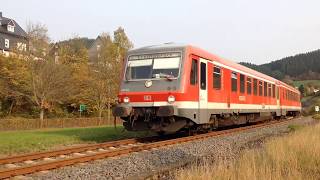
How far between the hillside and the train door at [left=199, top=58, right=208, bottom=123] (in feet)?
310

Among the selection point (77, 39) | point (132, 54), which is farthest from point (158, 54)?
point (77, 39)

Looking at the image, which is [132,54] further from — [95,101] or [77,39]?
[77,39]

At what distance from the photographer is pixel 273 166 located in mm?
8062

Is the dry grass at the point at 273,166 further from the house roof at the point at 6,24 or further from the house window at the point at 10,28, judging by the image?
the house window at the point at 10,28

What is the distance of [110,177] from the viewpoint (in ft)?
27.0

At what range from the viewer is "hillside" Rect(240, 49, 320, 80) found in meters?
110

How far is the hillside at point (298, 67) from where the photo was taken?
110500 mm

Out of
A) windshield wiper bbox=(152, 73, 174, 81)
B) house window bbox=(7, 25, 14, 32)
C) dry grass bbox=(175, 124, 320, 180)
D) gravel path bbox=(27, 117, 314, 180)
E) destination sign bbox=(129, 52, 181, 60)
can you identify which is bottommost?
gravel path bbox=(27, 117, 314, 180)

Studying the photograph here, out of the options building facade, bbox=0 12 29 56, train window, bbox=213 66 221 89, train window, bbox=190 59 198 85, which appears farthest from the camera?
building facade, bbox=0 12 29 56

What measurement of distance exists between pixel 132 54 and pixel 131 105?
6.46 feet

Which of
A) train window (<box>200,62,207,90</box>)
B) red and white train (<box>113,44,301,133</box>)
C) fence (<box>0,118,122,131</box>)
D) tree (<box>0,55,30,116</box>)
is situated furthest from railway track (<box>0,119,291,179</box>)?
tree (<box>0,55,30,116</box>)

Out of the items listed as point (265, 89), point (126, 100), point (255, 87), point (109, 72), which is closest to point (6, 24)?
point (109, 72)

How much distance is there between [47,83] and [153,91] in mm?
25321

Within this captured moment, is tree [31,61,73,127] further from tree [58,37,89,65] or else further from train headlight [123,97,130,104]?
train headlight [123,97,130,104]
